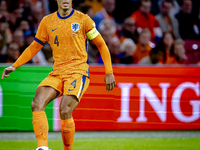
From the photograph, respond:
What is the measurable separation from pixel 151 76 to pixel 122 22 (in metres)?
2.19

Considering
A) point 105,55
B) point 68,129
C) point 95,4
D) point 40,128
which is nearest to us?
point 40,128

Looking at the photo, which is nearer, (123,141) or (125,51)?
(123,141)

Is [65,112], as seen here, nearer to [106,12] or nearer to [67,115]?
[67,115]

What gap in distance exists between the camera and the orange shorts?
405 cm

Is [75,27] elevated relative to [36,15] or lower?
lower

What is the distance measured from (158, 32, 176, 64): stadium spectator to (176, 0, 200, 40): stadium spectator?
27.9 inches

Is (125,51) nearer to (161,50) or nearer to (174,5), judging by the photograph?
(161,50)

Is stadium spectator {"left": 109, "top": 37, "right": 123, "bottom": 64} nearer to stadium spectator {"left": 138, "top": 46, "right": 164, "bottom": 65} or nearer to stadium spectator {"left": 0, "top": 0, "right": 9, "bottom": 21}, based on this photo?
stadium spectator {"left": 138, "top": 46, "right": 164, "bottom": 65}

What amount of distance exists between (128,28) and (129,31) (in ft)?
0.23

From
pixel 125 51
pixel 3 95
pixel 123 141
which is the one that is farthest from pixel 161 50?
pixel 3 95

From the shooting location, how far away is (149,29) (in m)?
8.20

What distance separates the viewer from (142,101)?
6.43 metres

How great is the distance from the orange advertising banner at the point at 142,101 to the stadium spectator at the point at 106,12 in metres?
1.87

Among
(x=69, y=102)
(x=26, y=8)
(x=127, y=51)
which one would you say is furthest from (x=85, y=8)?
(x=69, y=102)
